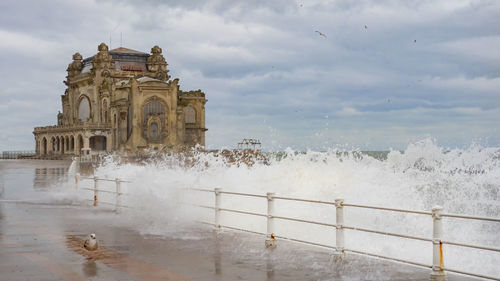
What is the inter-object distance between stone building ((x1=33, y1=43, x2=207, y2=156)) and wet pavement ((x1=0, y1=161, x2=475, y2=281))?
2900 inches

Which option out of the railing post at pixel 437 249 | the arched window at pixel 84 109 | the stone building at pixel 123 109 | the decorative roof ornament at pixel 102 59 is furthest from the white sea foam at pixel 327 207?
the arched window at pixel 84 109

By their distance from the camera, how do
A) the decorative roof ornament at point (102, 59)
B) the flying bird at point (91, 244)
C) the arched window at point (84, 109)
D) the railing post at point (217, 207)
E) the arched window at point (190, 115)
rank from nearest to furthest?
the flying bird at point (91, 244), the railing post at point (217, 207), the arched window at point (190, 115), the decorative roof ornament at point (102, 59), the arched window at point (84, 109)

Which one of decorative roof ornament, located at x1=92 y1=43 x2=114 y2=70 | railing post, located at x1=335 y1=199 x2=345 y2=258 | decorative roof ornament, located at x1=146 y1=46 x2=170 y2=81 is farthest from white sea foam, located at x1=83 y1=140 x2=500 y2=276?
decorative roof ornament, located at x1=146 y1=46 x2=170 y2=81

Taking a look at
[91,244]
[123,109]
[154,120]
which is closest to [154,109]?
[154,120]

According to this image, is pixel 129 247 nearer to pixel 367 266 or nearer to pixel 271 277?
pixel 271 277

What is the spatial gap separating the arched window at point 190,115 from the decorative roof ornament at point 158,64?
9477mm

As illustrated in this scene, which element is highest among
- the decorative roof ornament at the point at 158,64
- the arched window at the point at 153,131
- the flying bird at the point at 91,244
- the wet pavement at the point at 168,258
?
the decorative roof ornament at the point at 158,64

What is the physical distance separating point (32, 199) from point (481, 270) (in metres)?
16.1

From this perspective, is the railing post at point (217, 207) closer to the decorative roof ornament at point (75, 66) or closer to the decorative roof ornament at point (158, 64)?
the decorative roof ornament at point (158, 64)

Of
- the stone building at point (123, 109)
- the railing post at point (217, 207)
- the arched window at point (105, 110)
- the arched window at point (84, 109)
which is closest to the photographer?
the railing post at point (217, 207)

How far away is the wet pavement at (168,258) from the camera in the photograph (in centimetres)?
860

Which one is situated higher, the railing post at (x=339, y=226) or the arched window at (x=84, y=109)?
the arched window at (x=84, y=109)

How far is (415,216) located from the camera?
25.2 metres

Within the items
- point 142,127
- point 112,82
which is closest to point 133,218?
point 142,127
